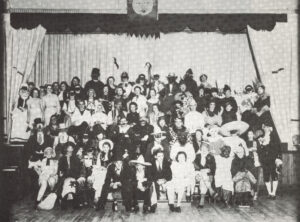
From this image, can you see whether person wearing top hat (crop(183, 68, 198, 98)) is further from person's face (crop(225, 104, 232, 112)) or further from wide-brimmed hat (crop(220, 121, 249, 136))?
wide-brimmed hat (crop(220, 121, 249, 136))

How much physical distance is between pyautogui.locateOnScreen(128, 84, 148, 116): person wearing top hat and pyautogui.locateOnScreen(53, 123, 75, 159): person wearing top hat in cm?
128

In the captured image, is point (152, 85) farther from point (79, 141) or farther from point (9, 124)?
point (9, 124)

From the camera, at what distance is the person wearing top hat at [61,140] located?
5.88m

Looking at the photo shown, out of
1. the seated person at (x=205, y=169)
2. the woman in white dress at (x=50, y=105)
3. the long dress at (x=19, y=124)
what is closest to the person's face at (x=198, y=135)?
the seated person at (x=205, y=169)

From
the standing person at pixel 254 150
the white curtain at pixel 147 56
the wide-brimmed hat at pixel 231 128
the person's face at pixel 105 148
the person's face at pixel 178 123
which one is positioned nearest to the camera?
the person's face at pixel 105 148

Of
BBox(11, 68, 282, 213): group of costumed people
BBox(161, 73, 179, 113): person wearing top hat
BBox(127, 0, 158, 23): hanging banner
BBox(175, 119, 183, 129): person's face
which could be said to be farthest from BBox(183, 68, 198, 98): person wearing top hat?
BBox(127, 0, 158, 23): hanging banner

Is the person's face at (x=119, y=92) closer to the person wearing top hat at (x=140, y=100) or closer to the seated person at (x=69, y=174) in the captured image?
the person wearing top hat at (x=140, y=100)

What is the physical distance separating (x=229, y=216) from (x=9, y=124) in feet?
13.3

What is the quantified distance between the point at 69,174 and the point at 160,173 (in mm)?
1379

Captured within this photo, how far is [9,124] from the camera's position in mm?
6512

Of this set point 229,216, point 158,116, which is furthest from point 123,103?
point 229,216

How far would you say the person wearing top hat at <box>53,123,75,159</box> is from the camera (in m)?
5.88

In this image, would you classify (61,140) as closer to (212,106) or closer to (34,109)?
(34,109)

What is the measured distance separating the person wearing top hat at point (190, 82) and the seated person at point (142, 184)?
1.95 meters
